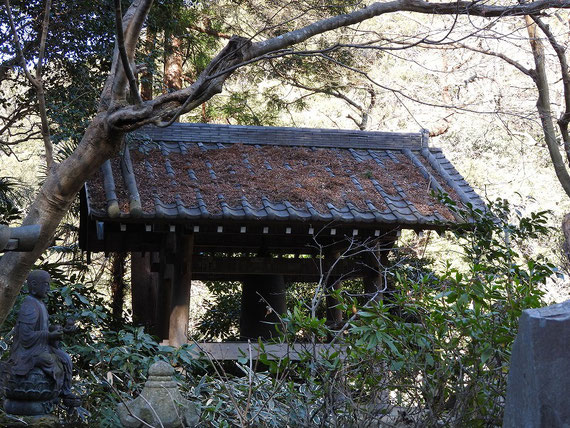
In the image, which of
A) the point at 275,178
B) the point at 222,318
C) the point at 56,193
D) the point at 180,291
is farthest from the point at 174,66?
the point at 56,193

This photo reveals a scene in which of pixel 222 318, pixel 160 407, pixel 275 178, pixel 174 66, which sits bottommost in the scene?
pixel 222 318

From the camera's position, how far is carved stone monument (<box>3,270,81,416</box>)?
479 centimetres

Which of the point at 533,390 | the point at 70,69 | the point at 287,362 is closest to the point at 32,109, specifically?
the point at 70,69

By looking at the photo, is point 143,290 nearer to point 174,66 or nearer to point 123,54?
point 174,66

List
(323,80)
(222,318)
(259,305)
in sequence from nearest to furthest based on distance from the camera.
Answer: (259,305), (222,318), (323,80)

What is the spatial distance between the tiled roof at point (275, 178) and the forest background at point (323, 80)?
0.70 metres

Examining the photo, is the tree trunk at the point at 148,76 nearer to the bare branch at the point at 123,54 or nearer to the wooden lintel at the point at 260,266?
the wooden lintel at the point at 260,266

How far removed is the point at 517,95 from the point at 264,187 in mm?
8074

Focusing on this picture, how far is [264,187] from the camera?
7887mm

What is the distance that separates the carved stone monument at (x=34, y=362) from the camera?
4789 mm

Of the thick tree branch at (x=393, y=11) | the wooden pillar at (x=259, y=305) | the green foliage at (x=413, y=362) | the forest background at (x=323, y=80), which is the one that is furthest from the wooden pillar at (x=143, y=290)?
the green foliage at (x=413, y=362)

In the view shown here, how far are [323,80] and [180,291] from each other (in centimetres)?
723

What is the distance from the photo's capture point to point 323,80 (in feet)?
45.3

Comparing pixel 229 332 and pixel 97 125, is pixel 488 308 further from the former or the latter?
pixel 229 332
